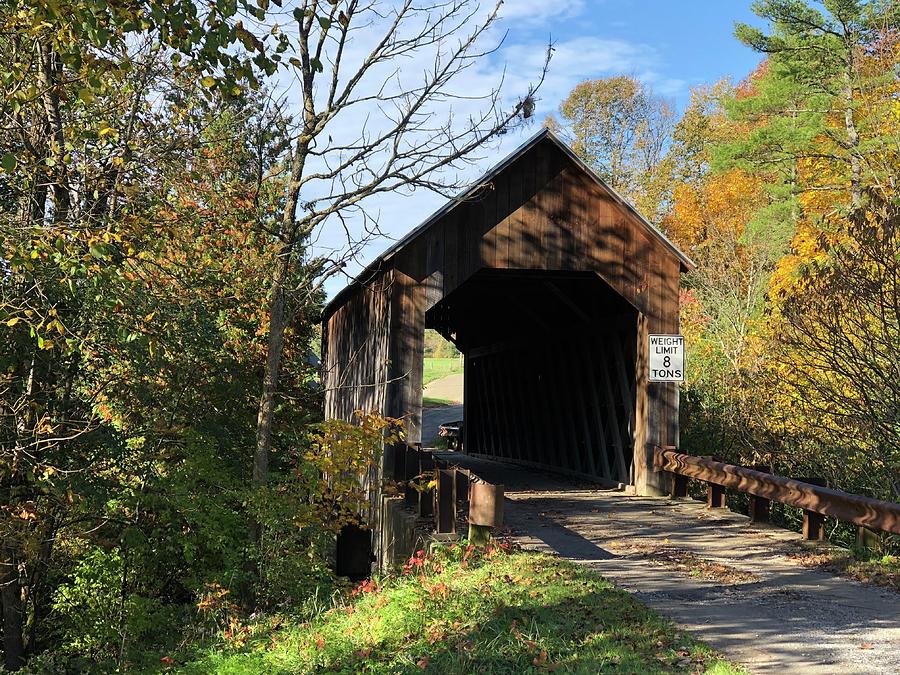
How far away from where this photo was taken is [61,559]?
1260 centimetres

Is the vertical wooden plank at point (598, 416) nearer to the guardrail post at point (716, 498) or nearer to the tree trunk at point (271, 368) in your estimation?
the guardrail post at point (716, 498)

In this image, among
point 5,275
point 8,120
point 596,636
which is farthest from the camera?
point 8,120

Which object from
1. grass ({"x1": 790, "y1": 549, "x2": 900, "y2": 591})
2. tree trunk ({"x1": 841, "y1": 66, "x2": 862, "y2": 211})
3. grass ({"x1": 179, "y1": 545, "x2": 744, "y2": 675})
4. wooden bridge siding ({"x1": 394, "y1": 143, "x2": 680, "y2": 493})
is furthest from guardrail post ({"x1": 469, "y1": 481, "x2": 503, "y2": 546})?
tree trunk ({"x1": 841, "y1": 66, "x2": 862, "y2": 211})

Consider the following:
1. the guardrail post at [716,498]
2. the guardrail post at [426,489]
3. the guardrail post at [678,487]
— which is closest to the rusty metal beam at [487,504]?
the guardrail post at [426,489]

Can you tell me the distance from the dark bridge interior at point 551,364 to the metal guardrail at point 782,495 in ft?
5.75

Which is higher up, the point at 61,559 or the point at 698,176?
the point at 698,176

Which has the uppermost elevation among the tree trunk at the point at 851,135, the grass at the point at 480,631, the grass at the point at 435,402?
the tree trunk at the point at 851,135

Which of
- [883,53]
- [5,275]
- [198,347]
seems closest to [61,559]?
[198,347]

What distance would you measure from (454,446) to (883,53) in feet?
57.2

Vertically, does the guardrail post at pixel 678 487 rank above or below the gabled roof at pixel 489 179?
below

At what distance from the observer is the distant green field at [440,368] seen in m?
66.9

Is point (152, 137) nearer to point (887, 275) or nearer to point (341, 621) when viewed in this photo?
point (341, 621)

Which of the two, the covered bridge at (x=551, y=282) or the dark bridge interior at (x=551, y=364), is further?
the dark bridge interior at (x=551, y=364)

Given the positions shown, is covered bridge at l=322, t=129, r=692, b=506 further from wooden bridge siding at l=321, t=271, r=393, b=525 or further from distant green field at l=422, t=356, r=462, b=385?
distant green field at l=422, t=356, r=462, b=385
